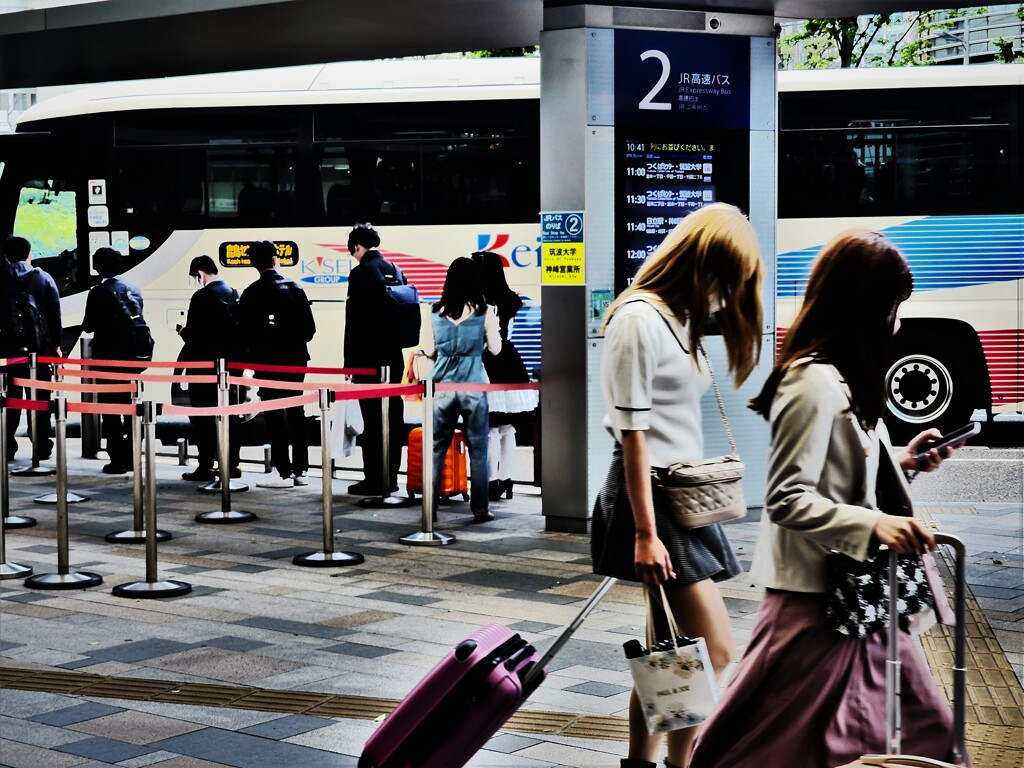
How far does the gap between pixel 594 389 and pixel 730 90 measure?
6.97 ft

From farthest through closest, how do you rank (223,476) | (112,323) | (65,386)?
1. (112,323)
2. (223,476)
3. (65,386)

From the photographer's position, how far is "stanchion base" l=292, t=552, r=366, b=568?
8453 millimetres

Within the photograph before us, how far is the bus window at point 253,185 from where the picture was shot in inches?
598

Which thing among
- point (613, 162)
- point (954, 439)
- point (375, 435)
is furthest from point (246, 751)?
point (375, 435)

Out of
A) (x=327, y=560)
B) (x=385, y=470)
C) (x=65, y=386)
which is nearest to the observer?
(x=327, y=560)

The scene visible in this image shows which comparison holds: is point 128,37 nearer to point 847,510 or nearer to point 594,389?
point 594,389

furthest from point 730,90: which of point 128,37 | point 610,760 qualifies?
point 610,760

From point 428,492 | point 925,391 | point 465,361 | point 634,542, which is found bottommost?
point 428,492

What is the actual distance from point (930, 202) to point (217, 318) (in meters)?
7.14

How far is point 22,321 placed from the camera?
12570mm

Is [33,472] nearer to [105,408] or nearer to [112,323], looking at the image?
[112,323]

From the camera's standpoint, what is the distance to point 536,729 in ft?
17.1

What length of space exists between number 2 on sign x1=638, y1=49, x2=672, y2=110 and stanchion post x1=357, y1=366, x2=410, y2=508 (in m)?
2.75

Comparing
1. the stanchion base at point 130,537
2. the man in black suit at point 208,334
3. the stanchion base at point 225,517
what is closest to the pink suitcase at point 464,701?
the stanchion base at point 130,537
